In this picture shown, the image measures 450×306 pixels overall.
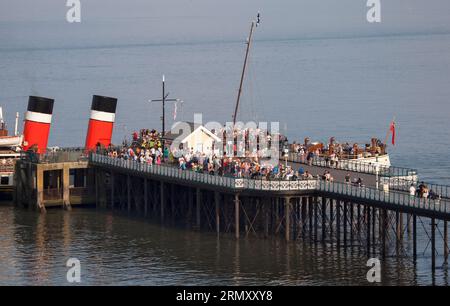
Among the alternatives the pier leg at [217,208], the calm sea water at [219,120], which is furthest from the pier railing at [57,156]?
the pier leg at [217,208]

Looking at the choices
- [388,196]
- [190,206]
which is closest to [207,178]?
A: [190,206]

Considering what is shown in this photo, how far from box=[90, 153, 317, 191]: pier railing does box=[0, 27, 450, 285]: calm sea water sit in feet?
8.77

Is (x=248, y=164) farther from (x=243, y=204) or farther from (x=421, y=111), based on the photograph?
(x=421, y=111)

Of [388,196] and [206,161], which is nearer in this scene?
[388,196]

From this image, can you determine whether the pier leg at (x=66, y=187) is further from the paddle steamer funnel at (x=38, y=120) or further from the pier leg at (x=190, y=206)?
the pier leg at (x=190, y=206)

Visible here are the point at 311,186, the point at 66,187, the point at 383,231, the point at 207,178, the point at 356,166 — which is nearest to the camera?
the point at 383,231

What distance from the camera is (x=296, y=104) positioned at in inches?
6058

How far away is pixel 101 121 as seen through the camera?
93.1m

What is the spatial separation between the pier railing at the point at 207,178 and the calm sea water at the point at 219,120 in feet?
8.77

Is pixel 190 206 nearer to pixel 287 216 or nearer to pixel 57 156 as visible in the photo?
pixel 287 216

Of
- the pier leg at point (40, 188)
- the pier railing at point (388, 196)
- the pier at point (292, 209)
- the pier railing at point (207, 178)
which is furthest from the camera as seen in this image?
the pier leg at point (40, 188)

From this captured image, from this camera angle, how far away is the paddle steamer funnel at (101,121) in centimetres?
9288

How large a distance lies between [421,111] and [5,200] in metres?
60.5

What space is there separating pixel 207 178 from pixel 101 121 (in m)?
17.2
